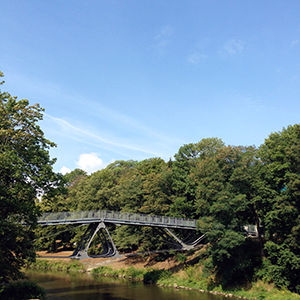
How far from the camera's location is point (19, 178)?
19.2 m

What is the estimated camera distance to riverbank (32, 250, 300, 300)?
29.7 metres

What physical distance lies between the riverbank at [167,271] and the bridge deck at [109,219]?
4542mm

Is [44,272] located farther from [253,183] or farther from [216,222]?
[253,183]

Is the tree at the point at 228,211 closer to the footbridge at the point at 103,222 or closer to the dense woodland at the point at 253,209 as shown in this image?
the dense woodland at the point at 253,209

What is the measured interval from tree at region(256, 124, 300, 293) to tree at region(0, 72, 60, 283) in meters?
22.1

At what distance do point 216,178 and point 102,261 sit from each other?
29.5 m

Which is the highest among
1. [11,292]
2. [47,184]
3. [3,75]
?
[3,75]

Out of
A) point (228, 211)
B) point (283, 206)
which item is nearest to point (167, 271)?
point (228, 211)

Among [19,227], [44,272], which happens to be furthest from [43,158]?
[44,272]

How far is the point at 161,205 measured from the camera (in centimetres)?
4562

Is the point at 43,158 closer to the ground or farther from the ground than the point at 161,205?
farther from the ground

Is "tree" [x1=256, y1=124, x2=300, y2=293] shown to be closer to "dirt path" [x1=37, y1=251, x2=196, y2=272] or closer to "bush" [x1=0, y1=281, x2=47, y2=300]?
"dirt path" [x1=37, y1=251, x2=196, y2=272]

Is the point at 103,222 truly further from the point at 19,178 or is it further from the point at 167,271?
the point at 19,178

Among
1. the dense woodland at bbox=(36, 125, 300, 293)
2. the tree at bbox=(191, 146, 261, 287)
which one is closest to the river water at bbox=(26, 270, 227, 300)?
the tree at bbox=(191, 146, 261, 287)
